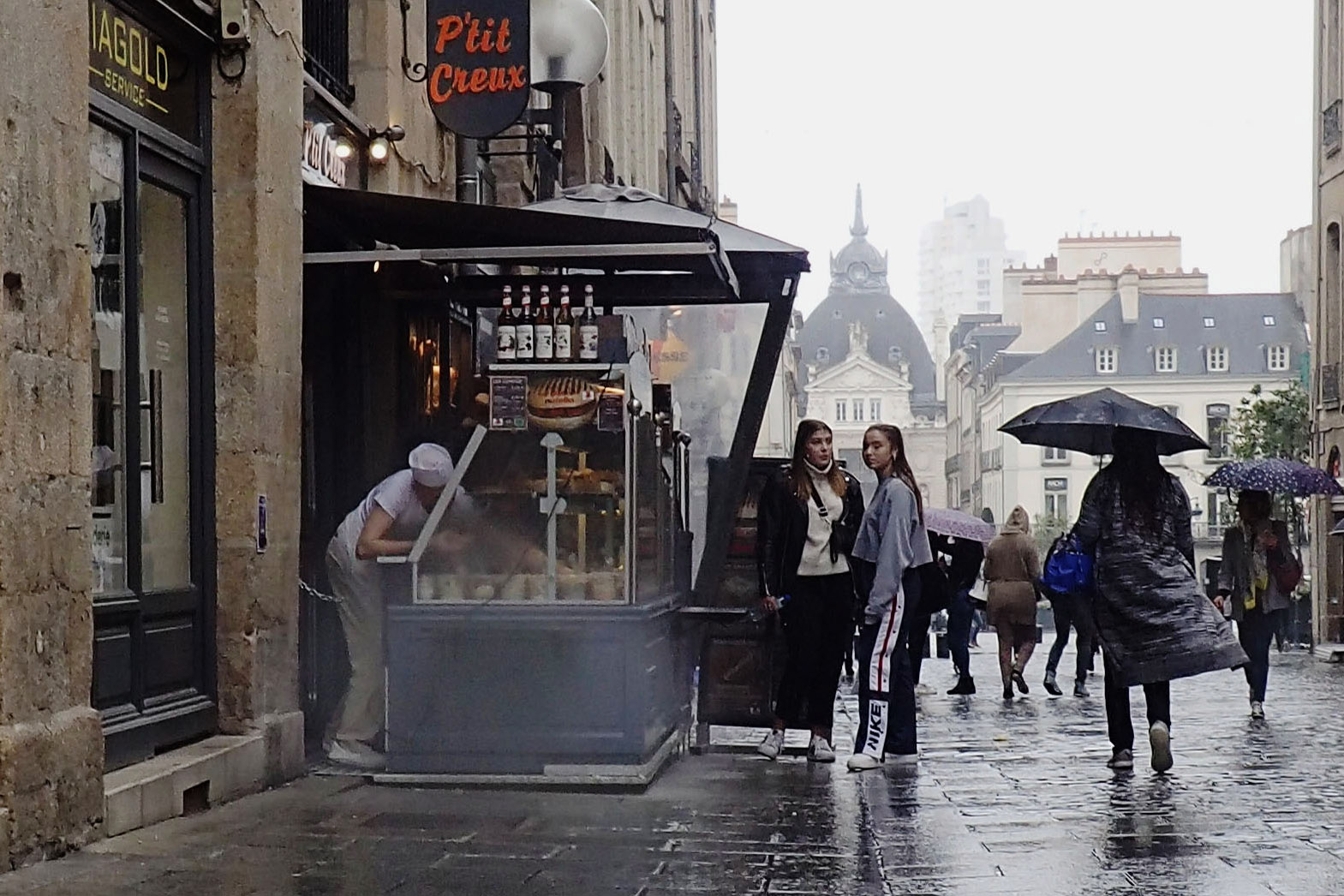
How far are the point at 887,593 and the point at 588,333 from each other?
82.9 inches

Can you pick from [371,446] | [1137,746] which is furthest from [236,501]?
[1137,746]

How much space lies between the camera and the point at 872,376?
164 meters

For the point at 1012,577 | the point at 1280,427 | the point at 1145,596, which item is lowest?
the point at 1012,577

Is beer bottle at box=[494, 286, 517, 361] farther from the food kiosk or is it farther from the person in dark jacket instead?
the person in dark jacket

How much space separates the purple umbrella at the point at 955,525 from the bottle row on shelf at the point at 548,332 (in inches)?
223

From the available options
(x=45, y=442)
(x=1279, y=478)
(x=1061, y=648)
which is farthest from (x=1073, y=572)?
(x=1279, y=478)

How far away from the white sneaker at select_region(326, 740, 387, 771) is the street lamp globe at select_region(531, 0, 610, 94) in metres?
4.87

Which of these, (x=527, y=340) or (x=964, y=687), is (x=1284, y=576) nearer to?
(x=964, y=687)

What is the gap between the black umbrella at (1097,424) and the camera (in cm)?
1064

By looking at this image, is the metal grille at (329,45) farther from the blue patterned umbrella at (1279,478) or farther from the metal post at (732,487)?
the blue patterned umbrella at (1279,478)

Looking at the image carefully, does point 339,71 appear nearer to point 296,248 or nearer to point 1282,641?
point 296,248

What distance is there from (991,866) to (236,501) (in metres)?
3.59

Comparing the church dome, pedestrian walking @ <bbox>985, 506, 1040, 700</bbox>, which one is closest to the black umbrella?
pedestrian walking @ <bbox>985, 506, 1040, 700</bbox>

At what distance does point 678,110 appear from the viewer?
33000mm
